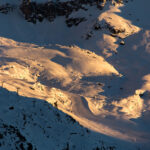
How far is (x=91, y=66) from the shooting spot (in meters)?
15.5

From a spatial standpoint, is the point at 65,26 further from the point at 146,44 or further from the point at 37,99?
the point at 37,99

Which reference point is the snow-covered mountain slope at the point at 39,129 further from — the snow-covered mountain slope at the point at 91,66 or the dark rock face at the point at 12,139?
the snow-covered mountain slope at the point at 91,66

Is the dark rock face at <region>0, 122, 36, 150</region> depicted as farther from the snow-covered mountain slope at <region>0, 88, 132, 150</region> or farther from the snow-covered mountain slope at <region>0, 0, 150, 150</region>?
the snow-covered mountain slope at <region>0, 0, 150, 150</region>

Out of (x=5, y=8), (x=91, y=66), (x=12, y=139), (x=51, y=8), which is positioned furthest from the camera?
(x=5, y=8)

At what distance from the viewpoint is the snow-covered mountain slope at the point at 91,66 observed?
9.48 m

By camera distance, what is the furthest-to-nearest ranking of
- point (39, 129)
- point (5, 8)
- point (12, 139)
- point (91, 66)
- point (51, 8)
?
point (5, 8), point (51, 8), point (91, 66), point (39, 129), point (12, 139)

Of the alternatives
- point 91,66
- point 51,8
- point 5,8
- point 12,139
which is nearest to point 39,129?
point 12,139

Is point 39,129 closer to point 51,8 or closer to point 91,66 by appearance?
point 91,66

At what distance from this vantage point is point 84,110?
10281mm

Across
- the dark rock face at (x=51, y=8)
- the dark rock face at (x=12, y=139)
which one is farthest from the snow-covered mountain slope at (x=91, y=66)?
the dark rock face at (x=51, y=8)

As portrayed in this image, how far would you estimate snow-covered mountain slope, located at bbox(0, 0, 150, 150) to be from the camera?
9477 mm

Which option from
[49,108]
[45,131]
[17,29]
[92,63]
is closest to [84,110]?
[49,108]

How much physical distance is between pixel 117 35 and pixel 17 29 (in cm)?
1074

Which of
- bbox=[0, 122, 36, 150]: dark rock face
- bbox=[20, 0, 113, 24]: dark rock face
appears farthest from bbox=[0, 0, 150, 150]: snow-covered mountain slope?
bbox=[20, 0, 113, 24]: dark rock face
